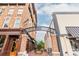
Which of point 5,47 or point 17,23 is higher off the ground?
point 17,23

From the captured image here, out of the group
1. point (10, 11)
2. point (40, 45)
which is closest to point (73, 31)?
point (40, 45)

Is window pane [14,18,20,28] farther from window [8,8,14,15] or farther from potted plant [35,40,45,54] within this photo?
potted plant [35,40,45,54]

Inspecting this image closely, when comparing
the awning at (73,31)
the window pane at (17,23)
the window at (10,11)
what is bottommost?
the awning at (73,31)

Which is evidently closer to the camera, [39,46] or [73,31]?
[39,46]

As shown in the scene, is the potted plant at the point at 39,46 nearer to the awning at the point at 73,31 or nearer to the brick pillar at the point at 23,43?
the brick pillar at the point at 23,43

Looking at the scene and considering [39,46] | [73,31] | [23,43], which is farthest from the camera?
[73,31]

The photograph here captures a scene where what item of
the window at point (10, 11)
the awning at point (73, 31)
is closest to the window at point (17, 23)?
the window at point (10, 11)

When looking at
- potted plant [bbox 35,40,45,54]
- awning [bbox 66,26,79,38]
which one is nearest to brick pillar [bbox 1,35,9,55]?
potted plant [bbox 35,40,45,54]

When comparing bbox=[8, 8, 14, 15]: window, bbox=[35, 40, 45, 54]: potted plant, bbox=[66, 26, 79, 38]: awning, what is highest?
bbox=[8, 8, 14, 15]: window

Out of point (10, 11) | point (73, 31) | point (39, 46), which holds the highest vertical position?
point (10, 11)

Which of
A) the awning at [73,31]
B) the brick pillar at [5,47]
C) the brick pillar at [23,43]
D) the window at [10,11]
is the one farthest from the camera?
the window at [10,11]

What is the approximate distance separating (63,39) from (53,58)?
65 centimetres

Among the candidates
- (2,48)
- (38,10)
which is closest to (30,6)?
(38,10)

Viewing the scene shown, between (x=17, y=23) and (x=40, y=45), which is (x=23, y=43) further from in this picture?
(x=17, y=23)
